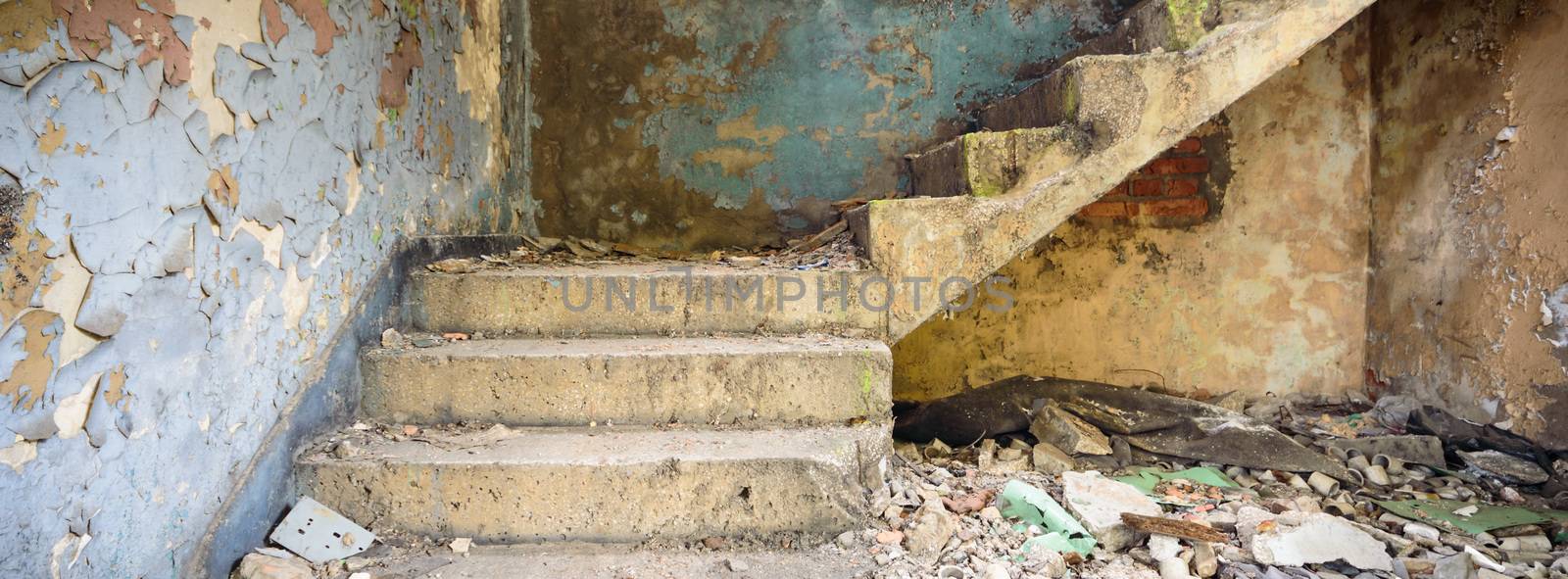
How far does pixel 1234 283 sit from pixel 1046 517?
6.81 ft

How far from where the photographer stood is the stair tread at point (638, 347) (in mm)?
2119

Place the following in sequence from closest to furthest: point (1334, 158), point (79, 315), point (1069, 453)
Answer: point (79, 315) → point (1069, 453) → point (1334, 158)

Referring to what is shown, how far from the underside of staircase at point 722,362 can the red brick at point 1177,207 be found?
0.96 metres

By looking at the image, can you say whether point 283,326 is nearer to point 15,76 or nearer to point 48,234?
point 48,234

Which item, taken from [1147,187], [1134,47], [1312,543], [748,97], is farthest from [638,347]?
[1147,187]

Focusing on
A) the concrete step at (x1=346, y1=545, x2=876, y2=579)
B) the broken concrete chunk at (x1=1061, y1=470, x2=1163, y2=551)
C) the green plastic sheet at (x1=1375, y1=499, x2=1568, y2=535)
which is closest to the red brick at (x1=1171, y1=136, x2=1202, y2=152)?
the green plastic sheet at (x1=1375, y1=499, x2=1568, y2=535)

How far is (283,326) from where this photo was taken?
70.7 inches

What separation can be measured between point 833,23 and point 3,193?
2.94 metres

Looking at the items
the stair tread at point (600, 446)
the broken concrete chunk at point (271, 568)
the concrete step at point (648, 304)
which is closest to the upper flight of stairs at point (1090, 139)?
the concrete step at point (648, 304)

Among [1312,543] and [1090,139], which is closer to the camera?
[1312,543]

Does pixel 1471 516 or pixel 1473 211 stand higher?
pixel 1473 211

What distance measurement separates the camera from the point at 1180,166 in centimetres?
341

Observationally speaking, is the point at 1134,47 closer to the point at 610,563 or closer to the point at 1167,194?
the point at 1167,194

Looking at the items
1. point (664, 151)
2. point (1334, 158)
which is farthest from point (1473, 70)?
point (664, 151)
